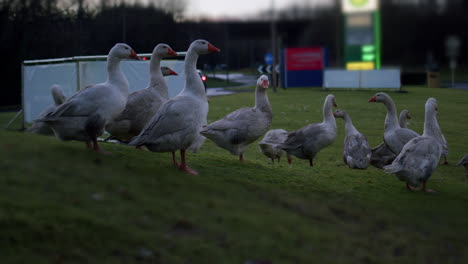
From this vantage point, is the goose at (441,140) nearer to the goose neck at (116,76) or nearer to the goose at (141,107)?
the goose at (141,107)

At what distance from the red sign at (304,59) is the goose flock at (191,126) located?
24.6 metres

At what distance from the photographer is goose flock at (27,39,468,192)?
676 cm

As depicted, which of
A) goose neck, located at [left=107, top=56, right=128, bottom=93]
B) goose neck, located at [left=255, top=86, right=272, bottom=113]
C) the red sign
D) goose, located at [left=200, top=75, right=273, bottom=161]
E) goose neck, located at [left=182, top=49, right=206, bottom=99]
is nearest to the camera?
goose neck, located at [left=107, top=56, right=128, bottom=93]

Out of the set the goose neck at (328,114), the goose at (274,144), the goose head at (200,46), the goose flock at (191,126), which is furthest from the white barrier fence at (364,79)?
the goose head at (200,46)

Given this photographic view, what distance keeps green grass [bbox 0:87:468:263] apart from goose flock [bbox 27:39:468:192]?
0.47 meters

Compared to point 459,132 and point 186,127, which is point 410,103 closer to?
point 459,132

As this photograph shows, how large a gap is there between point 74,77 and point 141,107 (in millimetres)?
5918

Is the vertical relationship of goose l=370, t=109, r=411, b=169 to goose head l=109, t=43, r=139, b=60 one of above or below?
below

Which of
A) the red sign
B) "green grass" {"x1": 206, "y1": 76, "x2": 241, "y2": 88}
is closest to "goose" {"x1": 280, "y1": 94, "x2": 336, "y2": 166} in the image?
"green grass" {"x1": 206, "y1": 76, "x2": 241, "y2": 88}

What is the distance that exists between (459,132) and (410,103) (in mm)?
6627

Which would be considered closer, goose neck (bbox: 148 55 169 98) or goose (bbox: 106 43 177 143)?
goose (bbox: 106 43 177 143)

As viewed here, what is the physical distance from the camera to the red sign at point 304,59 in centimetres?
3631

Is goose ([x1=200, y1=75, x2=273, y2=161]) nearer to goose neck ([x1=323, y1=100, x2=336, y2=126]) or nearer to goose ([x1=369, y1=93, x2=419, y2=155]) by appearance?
goose neck ([x1=323, y1=100, x2=336, y2=126])

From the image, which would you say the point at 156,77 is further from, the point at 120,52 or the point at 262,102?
the point at 262,102
